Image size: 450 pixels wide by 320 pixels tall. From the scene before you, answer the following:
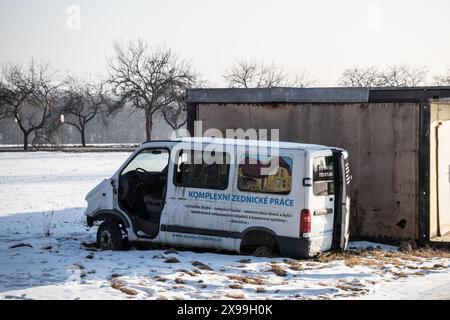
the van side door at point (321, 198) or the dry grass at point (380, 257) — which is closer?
the van side door at point (321, 198)

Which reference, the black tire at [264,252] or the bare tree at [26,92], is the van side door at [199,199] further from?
the bare tree at [26,92]

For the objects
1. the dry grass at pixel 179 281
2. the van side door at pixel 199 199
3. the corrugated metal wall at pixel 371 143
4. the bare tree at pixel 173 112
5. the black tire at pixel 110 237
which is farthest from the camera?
the bare tree at pixel 173 112

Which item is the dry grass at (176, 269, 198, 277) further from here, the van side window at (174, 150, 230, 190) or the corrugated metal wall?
the corrugated metal wall

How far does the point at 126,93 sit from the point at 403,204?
118 ft

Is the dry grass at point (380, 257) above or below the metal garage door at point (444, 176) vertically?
below

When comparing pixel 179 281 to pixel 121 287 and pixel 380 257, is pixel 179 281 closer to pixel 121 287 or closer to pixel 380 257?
pixel 121 287

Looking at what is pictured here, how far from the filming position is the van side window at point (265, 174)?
9266 millimetres

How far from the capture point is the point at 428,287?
26.2ft

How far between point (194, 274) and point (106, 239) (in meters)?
2.66

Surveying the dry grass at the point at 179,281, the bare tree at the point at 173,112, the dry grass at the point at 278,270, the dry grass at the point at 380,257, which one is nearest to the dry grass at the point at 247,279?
the dry grass at the point at 278,270

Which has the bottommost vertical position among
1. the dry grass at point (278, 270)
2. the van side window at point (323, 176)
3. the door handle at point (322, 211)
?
the dry grass at point (278, 270)

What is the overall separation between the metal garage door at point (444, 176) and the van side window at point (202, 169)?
17.2 ft

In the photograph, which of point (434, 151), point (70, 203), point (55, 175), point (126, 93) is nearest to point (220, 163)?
point (434, 151)

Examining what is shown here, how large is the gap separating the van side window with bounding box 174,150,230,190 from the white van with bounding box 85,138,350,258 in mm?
15
